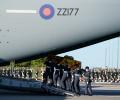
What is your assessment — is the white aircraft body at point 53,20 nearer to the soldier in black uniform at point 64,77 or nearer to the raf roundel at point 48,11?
the raf roundel at point 48,11

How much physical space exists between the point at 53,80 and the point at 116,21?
4.18 meters

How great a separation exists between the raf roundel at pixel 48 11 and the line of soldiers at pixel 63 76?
8.17 feet

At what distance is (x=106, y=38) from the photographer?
878 inches

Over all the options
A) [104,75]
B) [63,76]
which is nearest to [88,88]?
[63,76]

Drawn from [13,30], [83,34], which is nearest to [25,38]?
[13,30]

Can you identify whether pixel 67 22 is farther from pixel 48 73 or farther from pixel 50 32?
pixel 48 73

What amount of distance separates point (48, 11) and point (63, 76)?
140 inches

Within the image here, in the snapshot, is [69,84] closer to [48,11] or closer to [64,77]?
[64,77]

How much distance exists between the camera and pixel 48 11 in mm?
21531

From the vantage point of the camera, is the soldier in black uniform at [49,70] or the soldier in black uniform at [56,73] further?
the soldier in black uniform at [56,73]

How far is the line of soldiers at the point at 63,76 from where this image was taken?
23438 mm

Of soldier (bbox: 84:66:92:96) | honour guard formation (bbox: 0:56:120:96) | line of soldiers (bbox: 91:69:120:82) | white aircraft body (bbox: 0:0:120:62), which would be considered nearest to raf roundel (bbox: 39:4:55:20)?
white aircraft body (bbox: 0:0:120:62)

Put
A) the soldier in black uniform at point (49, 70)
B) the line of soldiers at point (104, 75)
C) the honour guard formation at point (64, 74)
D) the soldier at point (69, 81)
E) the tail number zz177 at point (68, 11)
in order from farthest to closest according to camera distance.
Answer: the line of soldiers at point (104, 75) < the soldier at point (69, 81) < the honour guard formation at point (64, 74) < the soldier in black uniform at point (49, 70) < the tail number zz177 at point (68, 11)

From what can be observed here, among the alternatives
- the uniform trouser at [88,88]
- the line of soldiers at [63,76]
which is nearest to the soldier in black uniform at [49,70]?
the line of soldiers at [63,76]
